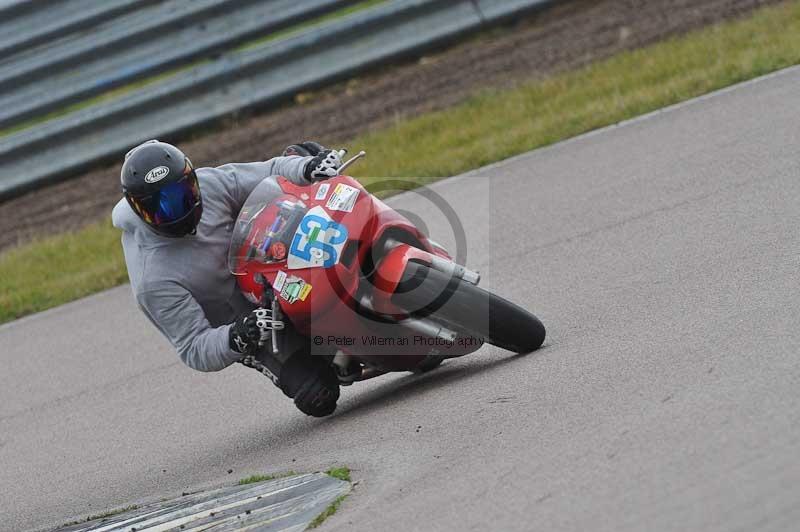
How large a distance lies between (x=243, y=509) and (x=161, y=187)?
1.44m

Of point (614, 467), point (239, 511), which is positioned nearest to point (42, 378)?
point (239, 511)

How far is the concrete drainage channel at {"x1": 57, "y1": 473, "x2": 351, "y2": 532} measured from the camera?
15.3 ft

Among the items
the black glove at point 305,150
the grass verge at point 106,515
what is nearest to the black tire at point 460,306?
the black glove at point 305,150

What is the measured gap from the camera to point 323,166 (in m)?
5.62

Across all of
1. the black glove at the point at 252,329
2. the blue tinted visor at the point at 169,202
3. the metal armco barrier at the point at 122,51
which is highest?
the metal armco barrier at the point at 122,51

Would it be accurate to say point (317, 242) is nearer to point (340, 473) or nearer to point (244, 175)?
point (244, 175)

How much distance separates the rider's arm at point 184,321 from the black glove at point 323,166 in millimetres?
769

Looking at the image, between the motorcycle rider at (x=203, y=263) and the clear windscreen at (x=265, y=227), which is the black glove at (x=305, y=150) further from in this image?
the clear windscreen at (x=265, y=227)

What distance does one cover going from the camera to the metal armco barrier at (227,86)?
12.7 m

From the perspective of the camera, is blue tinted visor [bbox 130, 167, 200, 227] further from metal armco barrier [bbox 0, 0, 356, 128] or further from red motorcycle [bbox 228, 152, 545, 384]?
metal armco barrier [bbox 0, 0, 356, 128]

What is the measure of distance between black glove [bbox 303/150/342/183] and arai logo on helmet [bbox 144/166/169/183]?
2.05 ft

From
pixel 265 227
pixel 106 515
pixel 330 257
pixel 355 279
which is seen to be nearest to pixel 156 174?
pixel 265 227

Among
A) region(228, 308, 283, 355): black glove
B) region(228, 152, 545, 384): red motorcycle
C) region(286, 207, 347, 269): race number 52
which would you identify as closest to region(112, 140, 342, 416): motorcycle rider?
region(228, 308, 283, 355): black glove

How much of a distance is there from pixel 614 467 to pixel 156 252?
2633 millimetres
